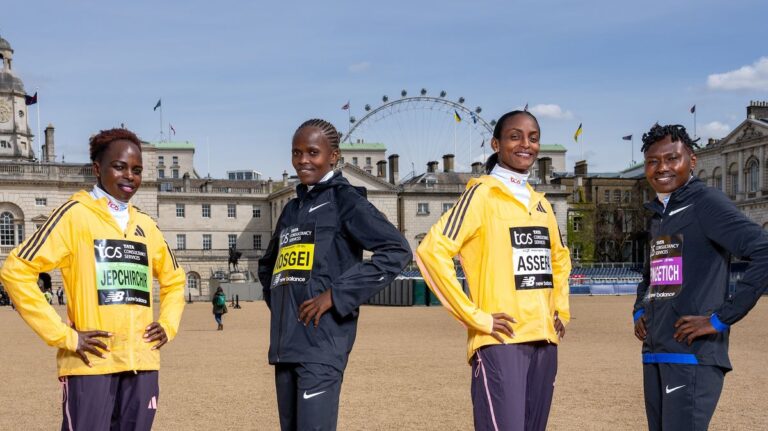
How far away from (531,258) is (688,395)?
1.19 m

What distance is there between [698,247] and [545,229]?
908 mm

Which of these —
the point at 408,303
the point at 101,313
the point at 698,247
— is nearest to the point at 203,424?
the point at 101,313

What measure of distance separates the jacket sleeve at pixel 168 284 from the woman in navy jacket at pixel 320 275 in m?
0.80

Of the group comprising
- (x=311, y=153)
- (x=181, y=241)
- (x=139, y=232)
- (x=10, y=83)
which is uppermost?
(x=10, y=83)

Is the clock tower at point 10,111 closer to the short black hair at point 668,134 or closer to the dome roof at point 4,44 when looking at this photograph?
the dome roof at point 4,44

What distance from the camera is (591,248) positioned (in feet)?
273

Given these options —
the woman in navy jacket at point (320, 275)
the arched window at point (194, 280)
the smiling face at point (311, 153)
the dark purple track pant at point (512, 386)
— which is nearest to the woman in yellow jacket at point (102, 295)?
the woman in navy jacket at point (320, 275)

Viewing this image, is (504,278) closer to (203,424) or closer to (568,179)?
(203,424)

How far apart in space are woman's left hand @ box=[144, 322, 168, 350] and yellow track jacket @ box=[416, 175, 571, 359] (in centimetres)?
173

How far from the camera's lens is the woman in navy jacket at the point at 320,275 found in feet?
15.2

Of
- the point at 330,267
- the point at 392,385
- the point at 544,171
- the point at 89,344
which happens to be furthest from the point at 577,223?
the point at 89,344

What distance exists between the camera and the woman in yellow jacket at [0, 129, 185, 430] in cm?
475

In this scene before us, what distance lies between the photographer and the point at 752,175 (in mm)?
72688

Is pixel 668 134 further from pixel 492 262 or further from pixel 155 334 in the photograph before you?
pixel 155 334
